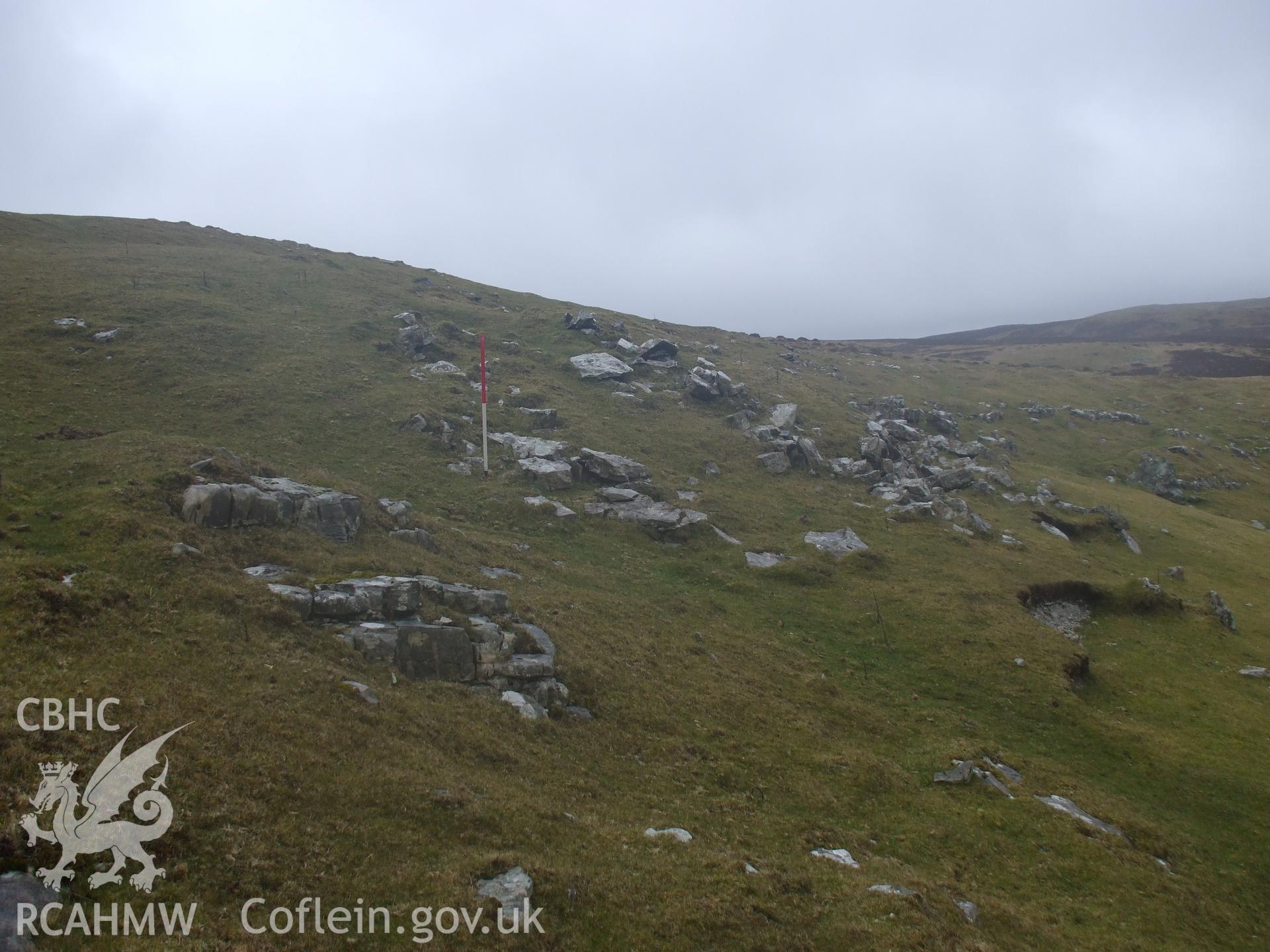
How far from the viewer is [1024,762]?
87.4 ft

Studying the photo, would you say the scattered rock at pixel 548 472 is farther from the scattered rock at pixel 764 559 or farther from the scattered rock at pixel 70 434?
the scattered rock at pixel 70 434

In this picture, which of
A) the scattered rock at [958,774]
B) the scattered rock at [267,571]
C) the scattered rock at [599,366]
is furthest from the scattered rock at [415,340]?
the scattered rock at [958,774]

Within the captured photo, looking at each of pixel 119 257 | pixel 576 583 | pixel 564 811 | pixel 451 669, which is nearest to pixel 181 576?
pixel 451 669

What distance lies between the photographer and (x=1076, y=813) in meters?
23.6

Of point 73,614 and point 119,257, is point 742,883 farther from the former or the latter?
point 119,257

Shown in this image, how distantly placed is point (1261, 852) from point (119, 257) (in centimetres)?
11273

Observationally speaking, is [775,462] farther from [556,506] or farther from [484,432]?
[484,432]

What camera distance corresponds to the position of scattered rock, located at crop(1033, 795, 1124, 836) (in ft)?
75.3

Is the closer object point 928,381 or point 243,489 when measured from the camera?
point 243,489

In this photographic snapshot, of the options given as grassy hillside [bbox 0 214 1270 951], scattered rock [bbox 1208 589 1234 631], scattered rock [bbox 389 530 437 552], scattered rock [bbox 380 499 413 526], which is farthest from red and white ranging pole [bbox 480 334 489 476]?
scattered rock [bbox 1208 589 1234 631]

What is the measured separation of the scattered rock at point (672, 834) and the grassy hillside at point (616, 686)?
393 millimetres

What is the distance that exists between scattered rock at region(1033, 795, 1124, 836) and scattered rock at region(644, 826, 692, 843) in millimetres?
14891

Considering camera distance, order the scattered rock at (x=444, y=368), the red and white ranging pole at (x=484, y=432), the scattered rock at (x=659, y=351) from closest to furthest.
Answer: the red and white ranging pole at (x=484, y=432) < the scattered rock at (x=444, y=368) < the scattered rock at (x=659, y=351)

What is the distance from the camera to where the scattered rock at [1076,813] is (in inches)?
904
